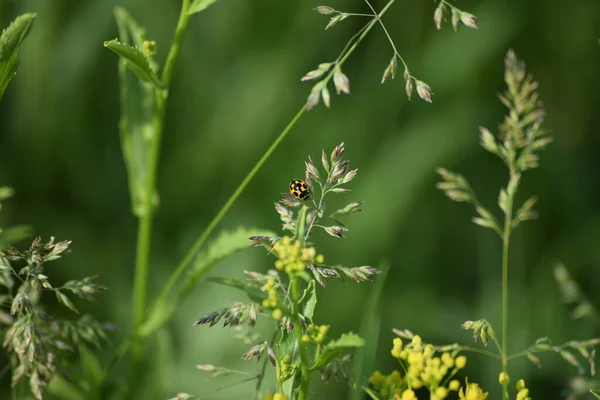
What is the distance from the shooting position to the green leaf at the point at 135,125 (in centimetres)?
212

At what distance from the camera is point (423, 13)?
4.01m

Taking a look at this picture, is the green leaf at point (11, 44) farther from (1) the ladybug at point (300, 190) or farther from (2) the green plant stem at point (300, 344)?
(2) the green plant stem at point (300, 344)

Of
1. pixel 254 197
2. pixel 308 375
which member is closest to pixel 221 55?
pixel 254 197

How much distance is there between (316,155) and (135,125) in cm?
146

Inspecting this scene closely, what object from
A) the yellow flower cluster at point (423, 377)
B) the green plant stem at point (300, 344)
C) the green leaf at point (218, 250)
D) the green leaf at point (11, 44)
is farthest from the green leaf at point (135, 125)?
the yellow flower cluster at point (423, 377)

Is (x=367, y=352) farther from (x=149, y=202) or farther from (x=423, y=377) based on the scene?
(x=149, y=202)

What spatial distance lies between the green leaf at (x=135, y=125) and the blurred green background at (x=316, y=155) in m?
1.06

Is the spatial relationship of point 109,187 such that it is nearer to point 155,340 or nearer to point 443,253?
point 155,340

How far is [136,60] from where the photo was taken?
1704mm

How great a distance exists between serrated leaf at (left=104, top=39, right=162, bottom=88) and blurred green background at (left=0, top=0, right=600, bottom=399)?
4.83ft

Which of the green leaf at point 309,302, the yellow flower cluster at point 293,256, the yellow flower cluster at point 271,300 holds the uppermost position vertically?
the yellow flower cluster at point 293,256

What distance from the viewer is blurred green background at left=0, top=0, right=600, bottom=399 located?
10.6ft

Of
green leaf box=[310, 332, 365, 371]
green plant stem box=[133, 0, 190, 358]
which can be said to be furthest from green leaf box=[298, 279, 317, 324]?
green plant stem box=[133, 0, 190, 358]

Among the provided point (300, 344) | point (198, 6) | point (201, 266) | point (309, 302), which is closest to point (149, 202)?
point (201, 266)
